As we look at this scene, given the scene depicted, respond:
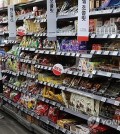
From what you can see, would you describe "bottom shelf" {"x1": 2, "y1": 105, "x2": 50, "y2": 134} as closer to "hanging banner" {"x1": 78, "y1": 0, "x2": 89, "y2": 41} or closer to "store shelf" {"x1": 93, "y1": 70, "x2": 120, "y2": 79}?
"store shelf" {"x1": 93, "y1": 70, "x2": 120, "y2": 79}

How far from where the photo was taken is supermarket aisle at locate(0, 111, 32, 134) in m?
6.40

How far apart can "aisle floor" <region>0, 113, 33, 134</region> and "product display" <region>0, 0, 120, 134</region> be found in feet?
0.42

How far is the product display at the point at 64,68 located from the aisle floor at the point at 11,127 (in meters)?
0.13

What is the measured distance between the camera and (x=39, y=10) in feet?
20.6

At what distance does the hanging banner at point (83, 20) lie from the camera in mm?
4477

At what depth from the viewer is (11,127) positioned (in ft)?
22.2

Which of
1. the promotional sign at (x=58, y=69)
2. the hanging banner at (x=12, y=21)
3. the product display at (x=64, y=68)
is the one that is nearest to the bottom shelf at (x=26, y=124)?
the product display at (x=64, y=68)

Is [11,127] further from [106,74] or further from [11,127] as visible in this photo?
[106,74]

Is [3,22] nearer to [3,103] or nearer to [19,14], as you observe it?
[19,14]

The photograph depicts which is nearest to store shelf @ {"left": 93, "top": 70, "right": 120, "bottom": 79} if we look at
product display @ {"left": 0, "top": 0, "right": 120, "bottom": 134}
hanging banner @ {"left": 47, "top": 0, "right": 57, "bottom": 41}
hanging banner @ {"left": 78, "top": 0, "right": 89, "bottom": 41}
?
product display @ {"left": 0, "top": 0, "right": 120, "bottom": 134}

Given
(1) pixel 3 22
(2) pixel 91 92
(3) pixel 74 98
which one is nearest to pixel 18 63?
(1) pixel 3 22

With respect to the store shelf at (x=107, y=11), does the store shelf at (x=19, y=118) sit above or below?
below

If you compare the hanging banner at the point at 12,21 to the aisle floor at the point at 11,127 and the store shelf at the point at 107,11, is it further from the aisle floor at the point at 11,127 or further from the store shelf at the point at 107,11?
the store shelf at the point at 107,11

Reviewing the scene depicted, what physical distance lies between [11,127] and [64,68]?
84.9 inches
